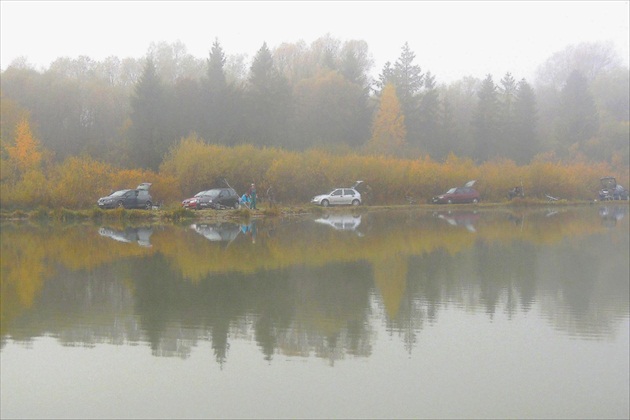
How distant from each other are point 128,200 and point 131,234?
12108 millimetres

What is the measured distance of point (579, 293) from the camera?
1250 cm

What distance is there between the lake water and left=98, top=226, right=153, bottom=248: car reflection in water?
13.8 feet

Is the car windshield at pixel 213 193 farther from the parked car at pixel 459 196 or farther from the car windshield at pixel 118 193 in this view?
the parked car at pixel 459 196

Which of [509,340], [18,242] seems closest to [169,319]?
[509,340]

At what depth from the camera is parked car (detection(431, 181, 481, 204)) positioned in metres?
51.7

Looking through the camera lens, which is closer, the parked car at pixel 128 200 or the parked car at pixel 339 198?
the parked car at pixel 128 200

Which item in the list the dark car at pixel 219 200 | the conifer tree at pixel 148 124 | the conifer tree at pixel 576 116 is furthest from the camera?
the conifer tree at pixel 576 116

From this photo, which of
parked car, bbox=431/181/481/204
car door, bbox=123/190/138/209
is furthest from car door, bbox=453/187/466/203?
car door, bbox=123/190/138/209

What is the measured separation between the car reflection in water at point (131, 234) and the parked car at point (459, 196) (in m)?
29.4

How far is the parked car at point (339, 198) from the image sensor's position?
46.3 meters

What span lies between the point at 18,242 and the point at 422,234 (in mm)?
15946

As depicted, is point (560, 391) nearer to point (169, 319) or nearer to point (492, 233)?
point (169, 319)

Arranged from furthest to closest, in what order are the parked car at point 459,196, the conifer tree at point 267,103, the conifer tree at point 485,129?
1. the conifer tree at point 485,129
2. the conifer tree at point 267,103
3. the parked car at point 459,196

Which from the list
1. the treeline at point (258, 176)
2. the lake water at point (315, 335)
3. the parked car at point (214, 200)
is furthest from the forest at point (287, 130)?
the lake water at point (315, 335)
